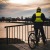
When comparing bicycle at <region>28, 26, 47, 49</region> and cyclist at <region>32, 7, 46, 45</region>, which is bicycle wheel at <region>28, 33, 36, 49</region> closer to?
bicycle at <region>28, 26, 47, 49</region>

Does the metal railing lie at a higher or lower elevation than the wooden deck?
higher

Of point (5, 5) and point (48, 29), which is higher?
point (5, 5)

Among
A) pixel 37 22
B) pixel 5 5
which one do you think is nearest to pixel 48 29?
pixel 37 22

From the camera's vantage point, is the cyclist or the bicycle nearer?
the cyclist

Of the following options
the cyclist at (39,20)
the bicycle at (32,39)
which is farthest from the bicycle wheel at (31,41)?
the cyclist at (39,20)

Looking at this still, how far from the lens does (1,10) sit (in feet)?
21.6

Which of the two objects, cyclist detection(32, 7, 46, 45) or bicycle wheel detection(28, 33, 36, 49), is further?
bicycle wheel detection(28, 33, 36, 49)

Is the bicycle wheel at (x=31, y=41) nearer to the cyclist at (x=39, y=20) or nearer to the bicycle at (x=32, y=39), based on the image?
the bicycle at (x=32, y=39)

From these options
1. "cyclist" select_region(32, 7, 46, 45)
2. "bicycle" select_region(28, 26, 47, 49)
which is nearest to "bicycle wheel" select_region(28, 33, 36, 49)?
"bicycle" select_region(28, 26, 47, 49)

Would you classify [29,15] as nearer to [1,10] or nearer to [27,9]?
[27,9]

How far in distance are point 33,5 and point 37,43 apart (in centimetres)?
79

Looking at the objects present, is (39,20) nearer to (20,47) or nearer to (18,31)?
(18,31)

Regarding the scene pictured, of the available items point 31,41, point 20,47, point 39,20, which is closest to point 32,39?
point 31,41

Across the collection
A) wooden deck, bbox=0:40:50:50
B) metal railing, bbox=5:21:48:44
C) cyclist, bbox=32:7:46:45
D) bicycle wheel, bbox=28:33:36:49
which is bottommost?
wooden deck, bbox=0:40:50:50
